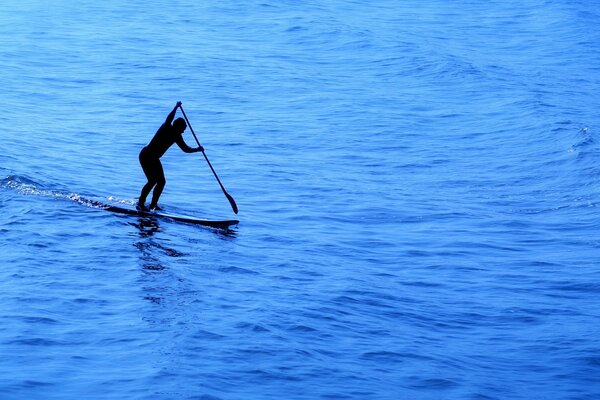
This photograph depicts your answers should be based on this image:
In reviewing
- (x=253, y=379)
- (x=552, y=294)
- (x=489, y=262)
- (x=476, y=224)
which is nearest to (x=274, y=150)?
(x=476, y=224)

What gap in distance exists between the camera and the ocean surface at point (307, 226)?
36.9 ft

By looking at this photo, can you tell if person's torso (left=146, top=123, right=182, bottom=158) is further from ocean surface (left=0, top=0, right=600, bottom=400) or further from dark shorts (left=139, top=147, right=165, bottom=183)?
ocean surface (left=0, top=0, right=600, bottom=400)

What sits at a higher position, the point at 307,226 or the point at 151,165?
the point at 151,165

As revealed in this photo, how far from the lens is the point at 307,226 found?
17.4 meters

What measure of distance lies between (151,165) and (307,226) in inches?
122

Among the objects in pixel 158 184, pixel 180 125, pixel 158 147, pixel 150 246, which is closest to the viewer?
pixel 150 246

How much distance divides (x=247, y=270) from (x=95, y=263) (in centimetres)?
218

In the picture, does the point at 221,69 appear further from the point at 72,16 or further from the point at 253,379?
the point at 253,379

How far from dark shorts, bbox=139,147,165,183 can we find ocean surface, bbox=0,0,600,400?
0.76 m

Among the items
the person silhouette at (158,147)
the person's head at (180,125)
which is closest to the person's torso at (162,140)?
the person silhouette at (158,147)

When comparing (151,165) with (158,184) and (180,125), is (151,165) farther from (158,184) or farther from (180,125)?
(180,125)

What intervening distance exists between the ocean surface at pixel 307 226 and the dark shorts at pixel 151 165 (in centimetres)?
76

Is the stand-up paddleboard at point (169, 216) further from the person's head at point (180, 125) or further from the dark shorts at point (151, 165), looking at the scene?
the person's head at point (180, 125)

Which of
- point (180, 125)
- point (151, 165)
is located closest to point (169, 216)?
point (151, 165)
